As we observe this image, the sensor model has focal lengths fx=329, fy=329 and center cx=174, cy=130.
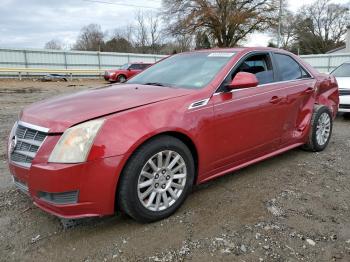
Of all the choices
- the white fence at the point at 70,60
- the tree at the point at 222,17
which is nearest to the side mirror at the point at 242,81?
the white fence at the point at 70,60

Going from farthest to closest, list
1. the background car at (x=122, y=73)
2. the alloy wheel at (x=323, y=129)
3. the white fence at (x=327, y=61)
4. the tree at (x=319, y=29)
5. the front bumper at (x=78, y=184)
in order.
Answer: the tree at (x=319, y=29) → the white fence at (x=327, y=61) → the background car at (x=122, y=73) → the alloy wheel at (x=323, y=129) → the front bumper at (x=78, y=184)

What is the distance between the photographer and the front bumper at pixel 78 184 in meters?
2.46

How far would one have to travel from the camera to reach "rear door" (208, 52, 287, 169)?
10.9ft

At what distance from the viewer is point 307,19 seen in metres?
58.5

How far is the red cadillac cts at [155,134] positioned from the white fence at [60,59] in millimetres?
21517

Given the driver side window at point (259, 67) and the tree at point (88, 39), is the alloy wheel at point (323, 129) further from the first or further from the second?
the tree at point (88, 39)

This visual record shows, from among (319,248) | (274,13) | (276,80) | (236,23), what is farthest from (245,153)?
(274,13)

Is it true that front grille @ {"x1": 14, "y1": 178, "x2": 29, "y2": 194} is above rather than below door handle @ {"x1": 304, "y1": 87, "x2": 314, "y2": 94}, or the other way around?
below

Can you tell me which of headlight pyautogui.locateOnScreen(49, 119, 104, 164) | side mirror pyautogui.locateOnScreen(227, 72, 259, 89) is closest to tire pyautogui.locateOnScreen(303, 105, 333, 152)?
side mirror pyautogui.locateOnScreen(227, 72, 259, 89)

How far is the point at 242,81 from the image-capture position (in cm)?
333

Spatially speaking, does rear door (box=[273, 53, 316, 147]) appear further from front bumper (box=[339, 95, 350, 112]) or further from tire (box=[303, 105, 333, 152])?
front bumper (box=[339, 95, 350, 112])

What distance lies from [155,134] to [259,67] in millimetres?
1892

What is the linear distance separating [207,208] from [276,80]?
1870 mm

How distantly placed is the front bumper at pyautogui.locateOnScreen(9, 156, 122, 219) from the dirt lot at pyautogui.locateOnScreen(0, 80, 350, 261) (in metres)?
0.30
